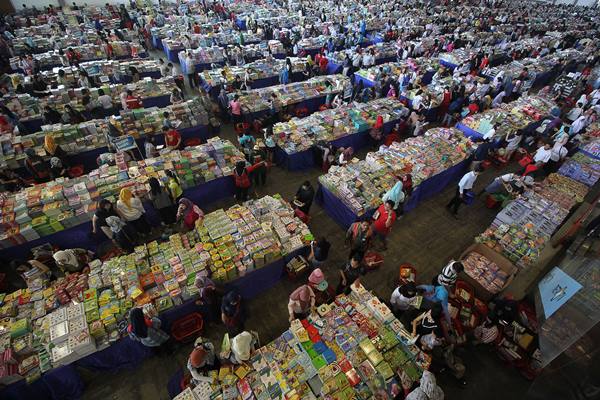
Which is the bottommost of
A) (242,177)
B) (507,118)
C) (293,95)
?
(242,177)

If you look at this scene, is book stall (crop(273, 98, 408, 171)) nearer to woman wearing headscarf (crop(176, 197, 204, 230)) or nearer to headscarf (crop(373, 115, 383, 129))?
Answer: headscarf (crop(373, 115, 383, 129))

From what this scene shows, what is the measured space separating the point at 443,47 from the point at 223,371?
86.4ft

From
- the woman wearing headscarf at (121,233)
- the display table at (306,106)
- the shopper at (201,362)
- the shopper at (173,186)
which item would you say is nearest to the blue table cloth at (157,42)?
the display table at (306,106)

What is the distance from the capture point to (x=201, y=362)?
4.59 metres

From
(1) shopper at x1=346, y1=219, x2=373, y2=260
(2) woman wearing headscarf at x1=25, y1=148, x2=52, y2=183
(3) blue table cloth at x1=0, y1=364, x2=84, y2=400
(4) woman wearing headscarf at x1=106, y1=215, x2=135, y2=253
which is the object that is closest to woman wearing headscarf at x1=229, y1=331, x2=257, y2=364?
(3) blue table cloth at x1=0, y1=364, x2=84, y2=400

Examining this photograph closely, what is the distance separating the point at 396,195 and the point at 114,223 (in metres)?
7.10

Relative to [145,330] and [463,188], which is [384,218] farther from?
[145,330]

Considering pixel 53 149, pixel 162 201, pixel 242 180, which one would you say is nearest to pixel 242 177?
pixel 242 180

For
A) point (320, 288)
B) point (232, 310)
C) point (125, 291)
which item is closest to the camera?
point (232, 310)

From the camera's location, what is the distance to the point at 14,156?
29.5 feet

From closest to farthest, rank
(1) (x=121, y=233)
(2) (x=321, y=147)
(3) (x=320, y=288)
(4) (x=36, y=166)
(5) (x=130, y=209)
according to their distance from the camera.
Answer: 1. (3) (x=320, y=288)
2. (1) (x=121, y=233)
3. (5) (x=130, y=209)
4. (4) (x=36, y=166)
5. (2) (x=321, y=147)

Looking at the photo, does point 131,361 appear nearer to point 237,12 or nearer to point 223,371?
point 223,371

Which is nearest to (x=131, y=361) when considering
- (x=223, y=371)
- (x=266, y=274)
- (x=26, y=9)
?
(x=223, y=371)

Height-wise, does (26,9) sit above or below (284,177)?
above
